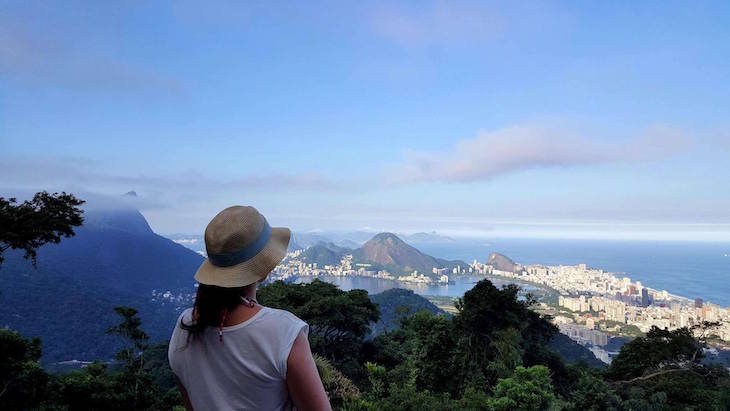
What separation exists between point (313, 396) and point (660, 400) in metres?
9.37

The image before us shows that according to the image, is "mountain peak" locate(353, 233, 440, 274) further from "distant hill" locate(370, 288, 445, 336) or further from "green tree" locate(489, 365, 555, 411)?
"green tree" locate(489, 365, 555, 411)

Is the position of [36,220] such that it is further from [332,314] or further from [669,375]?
[669,375]

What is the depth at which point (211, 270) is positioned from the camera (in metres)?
0.93

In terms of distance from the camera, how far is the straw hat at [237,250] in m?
0.90

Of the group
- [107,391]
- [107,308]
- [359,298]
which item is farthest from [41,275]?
[107,391]

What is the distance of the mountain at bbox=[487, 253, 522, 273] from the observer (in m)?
90.7

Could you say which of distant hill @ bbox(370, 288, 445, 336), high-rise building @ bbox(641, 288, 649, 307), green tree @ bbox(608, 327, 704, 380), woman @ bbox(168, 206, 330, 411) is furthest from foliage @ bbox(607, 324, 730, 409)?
high-rise building @ bbox(641, 288, 649, 307)

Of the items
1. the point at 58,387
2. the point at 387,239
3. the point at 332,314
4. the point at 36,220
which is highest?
the point at 36,220

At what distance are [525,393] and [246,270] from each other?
6.73 metres

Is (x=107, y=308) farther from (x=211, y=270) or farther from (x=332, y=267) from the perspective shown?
(x=332, y=267)

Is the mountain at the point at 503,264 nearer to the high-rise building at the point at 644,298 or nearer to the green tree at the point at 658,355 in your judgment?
the high-rise building at the point at 644,298

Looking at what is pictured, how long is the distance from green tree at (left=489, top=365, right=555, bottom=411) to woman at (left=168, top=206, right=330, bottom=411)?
249 inches

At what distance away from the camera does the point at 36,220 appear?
6.90 meters

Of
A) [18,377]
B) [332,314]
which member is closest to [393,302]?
[332,314]
